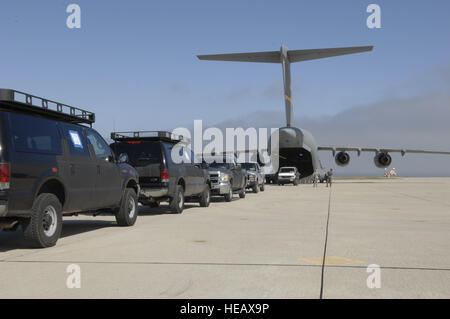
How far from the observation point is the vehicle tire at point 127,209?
10.3 meters

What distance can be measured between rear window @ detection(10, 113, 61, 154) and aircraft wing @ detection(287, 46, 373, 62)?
3018 centimetres

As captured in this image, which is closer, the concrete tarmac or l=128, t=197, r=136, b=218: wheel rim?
the concrete tarmac

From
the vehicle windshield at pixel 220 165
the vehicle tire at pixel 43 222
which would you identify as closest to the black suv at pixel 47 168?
the vehicle tire at pixel 43 222

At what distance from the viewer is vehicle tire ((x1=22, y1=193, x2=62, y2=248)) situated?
7.11 metres

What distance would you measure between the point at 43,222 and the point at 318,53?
34.6 meters

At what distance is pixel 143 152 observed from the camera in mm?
12383

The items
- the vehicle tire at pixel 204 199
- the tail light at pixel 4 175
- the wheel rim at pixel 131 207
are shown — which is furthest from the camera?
the vehicle tire at pixel 204 199

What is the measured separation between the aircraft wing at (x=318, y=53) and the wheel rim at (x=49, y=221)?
101 ft

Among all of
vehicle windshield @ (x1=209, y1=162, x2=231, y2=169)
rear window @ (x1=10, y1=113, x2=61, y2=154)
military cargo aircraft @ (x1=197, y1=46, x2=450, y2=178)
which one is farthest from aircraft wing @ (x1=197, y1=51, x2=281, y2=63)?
rear window @ (x1=10, y1=113, x2=61, y2=154)

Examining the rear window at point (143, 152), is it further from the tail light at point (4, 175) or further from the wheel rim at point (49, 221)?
the tail light at point (4, 175)

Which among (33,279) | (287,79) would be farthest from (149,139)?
(287,79)

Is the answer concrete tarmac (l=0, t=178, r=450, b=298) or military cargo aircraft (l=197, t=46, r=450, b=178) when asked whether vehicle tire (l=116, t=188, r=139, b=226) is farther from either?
military cargo aircraft (l=197, t=46, r=450, b=178)

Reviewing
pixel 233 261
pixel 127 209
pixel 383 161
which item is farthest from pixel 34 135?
pixel 383 161
